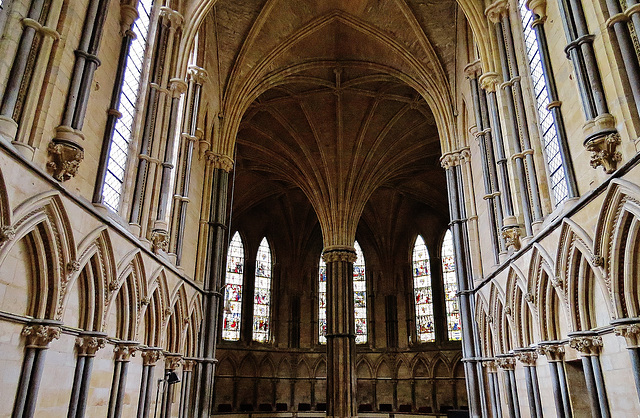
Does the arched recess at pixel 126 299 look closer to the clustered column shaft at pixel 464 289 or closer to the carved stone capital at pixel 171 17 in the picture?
the carved stone capital at pixel 171 17

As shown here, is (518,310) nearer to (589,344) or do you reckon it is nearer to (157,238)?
(589,344)

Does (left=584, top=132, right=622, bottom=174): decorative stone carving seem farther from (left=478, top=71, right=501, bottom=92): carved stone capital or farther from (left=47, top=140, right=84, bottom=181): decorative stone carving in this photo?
(left=47, top=140, right=84, bottom=181): decorative stone carving

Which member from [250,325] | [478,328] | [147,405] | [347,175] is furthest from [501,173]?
[250,325]

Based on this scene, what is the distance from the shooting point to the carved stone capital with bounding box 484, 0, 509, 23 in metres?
11.0

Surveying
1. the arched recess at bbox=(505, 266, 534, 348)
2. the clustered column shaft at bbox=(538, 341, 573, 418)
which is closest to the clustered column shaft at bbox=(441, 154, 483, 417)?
the arched recess at bbox=(505, 266, 534, 348)

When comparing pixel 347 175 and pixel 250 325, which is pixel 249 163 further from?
pixel 250 325

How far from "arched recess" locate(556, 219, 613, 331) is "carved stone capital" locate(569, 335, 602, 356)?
175 millimetres

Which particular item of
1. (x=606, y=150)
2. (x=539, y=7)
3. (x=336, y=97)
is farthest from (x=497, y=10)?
(x=336, y=97)

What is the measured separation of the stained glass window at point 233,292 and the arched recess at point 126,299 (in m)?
16.5

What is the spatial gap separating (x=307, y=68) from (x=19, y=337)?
1445 centimetres

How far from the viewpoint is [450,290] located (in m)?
27.2

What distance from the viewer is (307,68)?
18.6 meters

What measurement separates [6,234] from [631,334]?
7535 millimetres

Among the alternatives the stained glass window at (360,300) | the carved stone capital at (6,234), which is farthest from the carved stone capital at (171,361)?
the stained glass window at (360,300)
